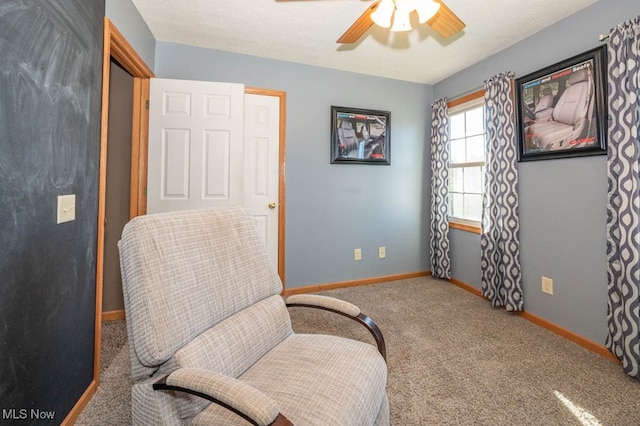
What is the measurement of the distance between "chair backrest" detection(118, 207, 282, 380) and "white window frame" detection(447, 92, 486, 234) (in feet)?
8.68

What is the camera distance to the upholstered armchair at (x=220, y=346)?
2.77 feet

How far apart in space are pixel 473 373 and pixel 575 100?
2096mm

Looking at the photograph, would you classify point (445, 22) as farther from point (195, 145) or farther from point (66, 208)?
point (66, 208)

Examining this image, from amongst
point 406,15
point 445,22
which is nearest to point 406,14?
point 406,15

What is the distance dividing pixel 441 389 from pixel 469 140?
104 inches

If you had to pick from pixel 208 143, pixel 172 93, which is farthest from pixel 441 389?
pixel 172 93

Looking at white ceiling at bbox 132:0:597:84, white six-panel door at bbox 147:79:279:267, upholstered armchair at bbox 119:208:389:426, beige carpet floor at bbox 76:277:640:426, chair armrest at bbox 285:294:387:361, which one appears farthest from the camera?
white six-panel door at bbox 147:79:279:267

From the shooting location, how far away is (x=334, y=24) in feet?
7.73

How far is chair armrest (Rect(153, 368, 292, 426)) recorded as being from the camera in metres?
0.69

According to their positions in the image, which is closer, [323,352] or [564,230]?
[323,352]

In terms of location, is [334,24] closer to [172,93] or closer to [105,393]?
[172,93]

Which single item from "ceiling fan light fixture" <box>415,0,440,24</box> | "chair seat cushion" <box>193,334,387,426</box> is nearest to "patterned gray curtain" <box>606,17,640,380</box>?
"ceiling fan light fixture" <box>415,0,440,24</box>

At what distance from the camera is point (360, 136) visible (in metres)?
3.32

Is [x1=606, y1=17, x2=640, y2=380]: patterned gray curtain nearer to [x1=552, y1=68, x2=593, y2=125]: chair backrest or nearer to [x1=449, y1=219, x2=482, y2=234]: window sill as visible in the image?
[x1=552, y1=68, x2=593, y2=125]: chair backrest
